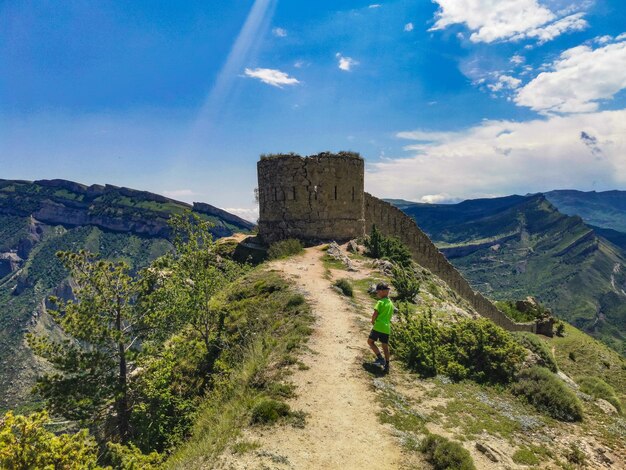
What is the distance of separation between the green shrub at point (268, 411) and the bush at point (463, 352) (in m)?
4.63

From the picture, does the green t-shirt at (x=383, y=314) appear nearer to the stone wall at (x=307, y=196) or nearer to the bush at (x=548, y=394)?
the bush at (x=548, y=394)

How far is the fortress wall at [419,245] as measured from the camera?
1395 inches

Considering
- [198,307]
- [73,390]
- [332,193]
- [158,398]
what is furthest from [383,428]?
[332,193]

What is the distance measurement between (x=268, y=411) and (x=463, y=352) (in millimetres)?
6717

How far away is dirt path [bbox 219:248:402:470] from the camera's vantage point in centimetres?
626

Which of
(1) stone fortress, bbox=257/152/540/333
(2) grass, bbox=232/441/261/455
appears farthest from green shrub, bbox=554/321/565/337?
(2) grass, bbox=232/441/261/455

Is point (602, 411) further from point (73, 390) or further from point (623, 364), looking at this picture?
point (623, 364)

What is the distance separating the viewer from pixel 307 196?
29.0m

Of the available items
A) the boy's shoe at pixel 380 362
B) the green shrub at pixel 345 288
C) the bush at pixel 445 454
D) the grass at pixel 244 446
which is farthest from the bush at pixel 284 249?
the bush at pixel 445 454

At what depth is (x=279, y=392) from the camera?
27.3 ft

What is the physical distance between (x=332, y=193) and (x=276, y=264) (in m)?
9.02

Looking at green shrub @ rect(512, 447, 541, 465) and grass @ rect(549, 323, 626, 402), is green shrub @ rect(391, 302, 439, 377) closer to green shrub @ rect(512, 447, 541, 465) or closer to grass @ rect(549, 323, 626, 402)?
green shrub @ rect(512, 447, 541, 465)

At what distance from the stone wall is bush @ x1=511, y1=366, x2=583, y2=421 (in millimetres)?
20044

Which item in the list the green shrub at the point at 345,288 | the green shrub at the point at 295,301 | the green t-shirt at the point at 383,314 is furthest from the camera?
the green shrub at the point at 345,288
